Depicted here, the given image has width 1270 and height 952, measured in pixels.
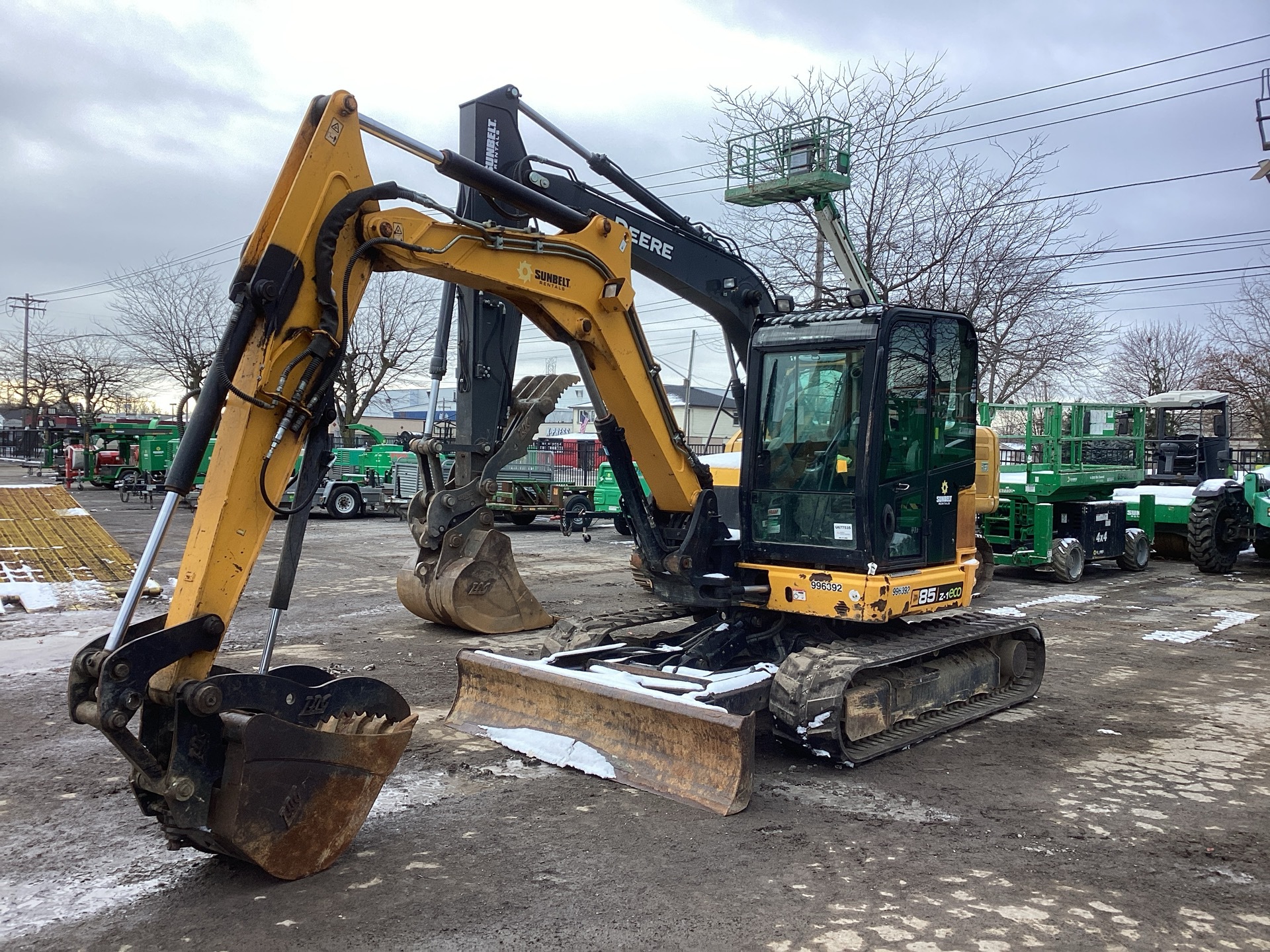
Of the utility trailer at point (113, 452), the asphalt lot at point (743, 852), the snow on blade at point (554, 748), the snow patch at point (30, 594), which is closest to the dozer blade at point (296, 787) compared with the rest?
the asphalt lot at point (743, 852)

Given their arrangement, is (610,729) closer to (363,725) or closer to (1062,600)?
(363,725)

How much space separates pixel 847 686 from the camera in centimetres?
584

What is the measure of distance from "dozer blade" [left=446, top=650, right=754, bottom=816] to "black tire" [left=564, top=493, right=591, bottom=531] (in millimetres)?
13199

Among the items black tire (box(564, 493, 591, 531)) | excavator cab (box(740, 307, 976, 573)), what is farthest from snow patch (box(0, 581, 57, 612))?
black tire (box(564, 493, 591, 531))

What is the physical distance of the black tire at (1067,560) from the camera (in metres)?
14.5

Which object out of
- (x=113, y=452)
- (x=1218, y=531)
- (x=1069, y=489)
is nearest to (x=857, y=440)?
(x=1069, y=489)

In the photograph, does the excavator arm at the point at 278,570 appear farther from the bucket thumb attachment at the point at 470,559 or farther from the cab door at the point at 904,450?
the bucket thumb attachment at the point at 470,559

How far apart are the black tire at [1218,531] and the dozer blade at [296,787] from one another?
14686mm

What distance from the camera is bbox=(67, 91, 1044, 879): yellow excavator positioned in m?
4.07

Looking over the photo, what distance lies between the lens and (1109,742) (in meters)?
6.63

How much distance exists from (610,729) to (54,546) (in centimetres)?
1216

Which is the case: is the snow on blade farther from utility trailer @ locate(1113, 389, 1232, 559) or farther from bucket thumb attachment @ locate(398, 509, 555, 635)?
utility trailer @ locate(1113, 389, 1232, 559)

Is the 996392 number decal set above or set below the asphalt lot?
above

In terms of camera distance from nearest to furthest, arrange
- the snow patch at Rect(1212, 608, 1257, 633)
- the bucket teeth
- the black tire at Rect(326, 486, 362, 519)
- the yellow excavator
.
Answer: the yellow excavator < the bucket teeth < the snow patch at Rect(1212, 608, 1257, 633) < the black tire at Rect(326, 486, 362, 519)
